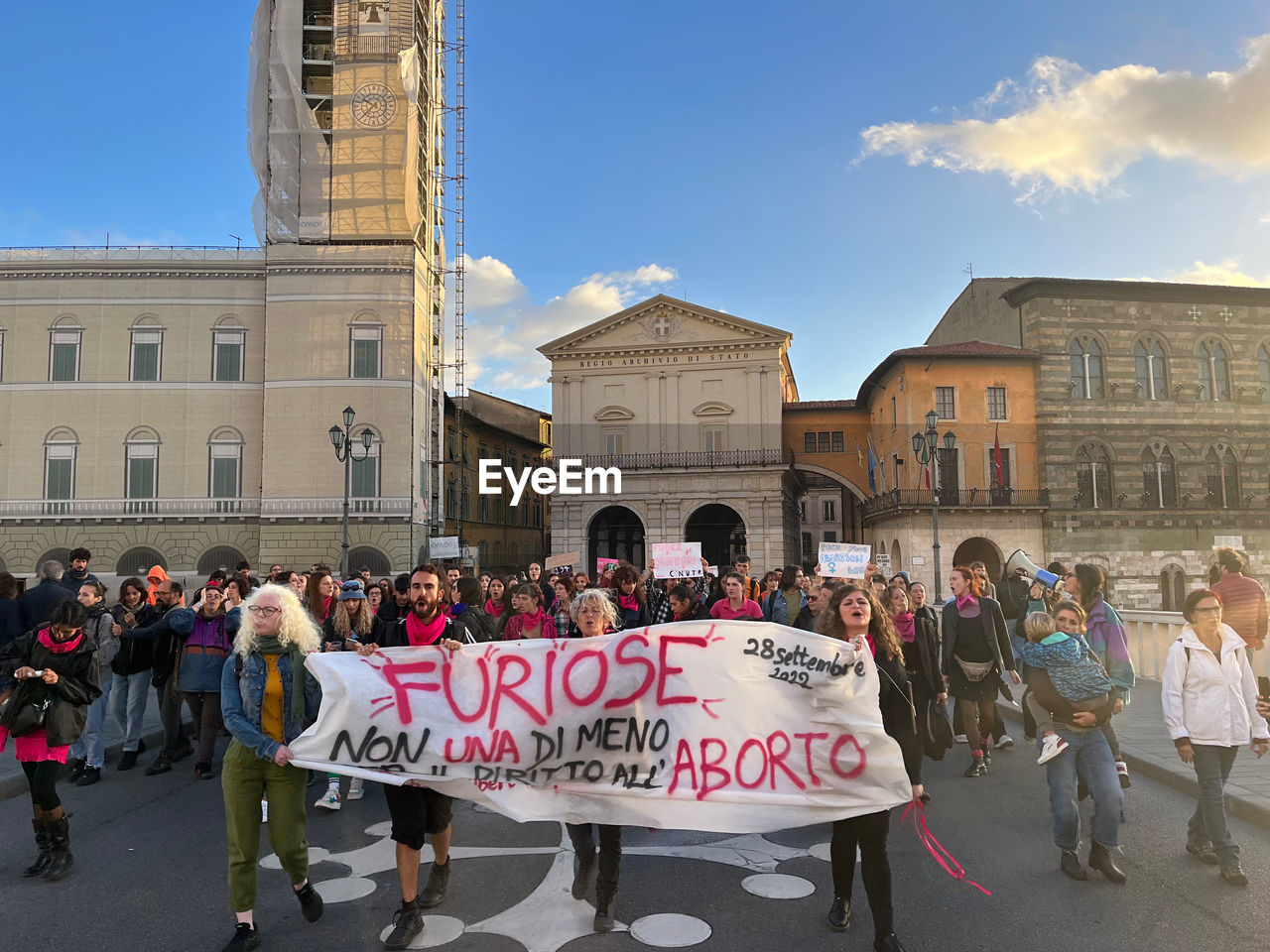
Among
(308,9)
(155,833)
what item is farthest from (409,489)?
(155,833)

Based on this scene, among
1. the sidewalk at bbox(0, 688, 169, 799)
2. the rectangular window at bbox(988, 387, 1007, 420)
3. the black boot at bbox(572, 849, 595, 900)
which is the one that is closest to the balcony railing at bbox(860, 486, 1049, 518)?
the rectangular window at bbox(988, 387, 1007, 420)

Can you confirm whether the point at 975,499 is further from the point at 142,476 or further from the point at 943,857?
the point at 142,476

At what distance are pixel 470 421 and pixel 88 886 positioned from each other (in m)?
44.6

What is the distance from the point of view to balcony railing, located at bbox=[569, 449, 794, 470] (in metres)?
48.5

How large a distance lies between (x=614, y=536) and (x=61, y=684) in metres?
47.2

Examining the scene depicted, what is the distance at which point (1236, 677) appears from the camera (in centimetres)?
564

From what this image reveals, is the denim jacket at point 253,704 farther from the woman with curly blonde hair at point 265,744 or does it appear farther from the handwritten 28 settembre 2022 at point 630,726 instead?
the handwritten 28 settembre 2022 at point 630,726

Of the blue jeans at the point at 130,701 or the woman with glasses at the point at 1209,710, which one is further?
the blue jeans at the point at 130,701

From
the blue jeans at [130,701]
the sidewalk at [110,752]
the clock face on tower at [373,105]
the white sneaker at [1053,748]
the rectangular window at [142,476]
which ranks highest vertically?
the clock face on tower at [373,105]

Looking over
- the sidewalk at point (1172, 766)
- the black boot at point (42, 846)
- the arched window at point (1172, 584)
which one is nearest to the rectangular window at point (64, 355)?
the black boot at point (42, 846)

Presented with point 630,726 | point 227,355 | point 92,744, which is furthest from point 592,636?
point 227,355

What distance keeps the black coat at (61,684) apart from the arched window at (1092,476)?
41379 millimetres

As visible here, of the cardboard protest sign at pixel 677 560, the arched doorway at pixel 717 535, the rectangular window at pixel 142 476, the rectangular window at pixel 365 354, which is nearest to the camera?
the cardboard protest sign at pixel 677 560

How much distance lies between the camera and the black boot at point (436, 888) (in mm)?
4969
